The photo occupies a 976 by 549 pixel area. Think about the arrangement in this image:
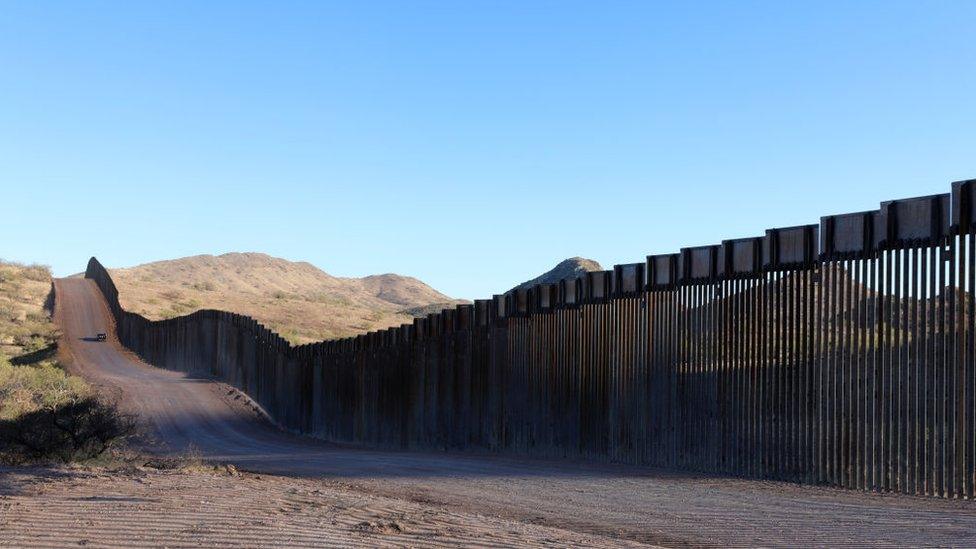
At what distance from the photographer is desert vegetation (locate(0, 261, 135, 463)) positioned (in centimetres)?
1560

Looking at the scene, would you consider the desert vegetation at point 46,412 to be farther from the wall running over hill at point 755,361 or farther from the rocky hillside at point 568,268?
the rocky hillside at point 568,268

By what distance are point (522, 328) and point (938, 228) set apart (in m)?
9.64

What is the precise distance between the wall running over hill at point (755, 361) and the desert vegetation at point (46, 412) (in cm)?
737

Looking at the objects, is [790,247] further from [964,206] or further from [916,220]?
[964,206]

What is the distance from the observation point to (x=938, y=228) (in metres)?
11.7

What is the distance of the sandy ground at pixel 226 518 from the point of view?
26.6ft

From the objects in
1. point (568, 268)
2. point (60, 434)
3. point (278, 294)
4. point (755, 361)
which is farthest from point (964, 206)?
point (278, 294)

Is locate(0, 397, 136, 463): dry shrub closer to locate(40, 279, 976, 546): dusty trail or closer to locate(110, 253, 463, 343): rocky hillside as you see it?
locate(40, 279, 976, 546): dusty trail

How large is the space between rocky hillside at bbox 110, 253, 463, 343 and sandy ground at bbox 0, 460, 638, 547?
42298 mm

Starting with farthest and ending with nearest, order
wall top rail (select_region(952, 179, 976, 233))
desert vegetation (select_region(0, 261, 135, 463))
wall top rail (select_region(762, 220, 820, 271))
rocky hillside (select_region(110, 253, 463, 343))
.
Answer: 1. rocky hillside (select_region(110, 253, 463, 343))
2. desert vegetation (select_region(0, 261, 135, 463))
3. wall top rail (select_region(762, 220, 820, 271))
4. wall top rail (select_region(952, 179, 976, 233))

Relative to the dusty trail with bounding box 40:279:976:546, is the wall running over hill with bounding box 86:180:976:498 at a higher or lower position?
higher

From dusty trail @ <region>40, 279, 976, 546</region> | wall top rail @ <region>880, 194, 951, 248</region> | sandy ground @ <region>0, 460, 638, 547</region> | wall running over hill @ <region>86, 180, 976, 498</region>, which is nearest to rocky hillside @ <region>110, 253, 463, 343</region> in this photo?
wall running over hill @ <region>86, 180, 976, 498</region>

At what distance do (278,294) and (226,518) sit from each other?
8283 cm

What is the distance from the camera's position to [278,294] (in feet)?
296
